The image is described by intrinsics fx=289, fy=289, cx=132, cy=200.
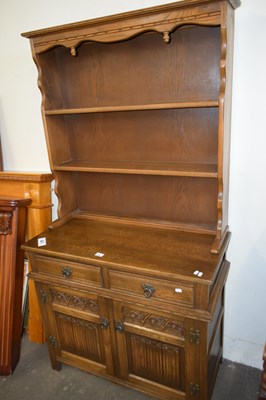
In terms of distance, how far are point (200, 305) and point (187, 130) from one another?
903 mm

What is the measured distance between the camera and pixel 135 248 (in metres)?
1.53

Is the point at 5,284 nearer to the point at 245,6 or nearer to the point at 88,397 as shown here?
the point at 88,397

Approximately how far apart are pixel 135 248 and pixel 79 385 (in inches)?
40.7

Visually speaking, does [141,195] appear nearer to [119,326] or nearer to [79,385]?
[119,326]

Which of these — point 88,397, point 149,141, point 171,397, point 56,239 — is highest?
point 149,141

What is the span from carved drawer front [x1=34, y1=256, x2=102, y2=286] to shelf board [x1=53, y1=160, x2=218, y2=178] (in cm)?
53

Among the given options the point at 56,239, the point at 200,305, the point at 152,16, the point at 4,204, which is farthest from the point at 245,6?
the point at 4,204

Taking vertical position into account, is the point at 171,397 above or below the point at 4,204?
below

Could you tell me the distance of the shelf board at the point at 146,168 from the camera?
144 cm

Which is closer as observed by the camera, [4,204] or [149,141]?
[149,141]

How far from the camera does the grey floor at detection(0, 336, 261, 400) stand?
1746 millimetres

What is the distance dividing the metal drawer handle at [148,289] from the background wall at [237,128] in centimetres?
63

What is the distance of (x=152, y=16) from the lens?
1.27 meters

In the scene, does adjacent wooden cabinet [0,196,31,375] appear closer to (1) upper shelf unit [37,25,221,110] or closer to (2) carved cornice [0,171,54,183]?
(2) carved cornice [0,171,54,183]
